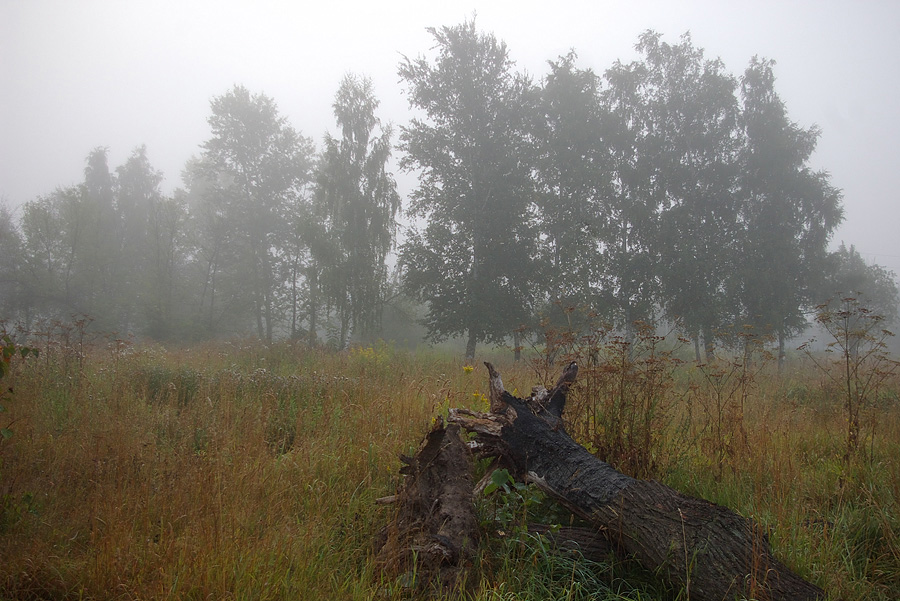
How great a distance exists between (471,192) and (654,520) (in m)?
13.6

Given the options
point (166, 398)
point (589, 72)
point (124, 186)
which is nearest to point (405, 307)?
point (589, 72)

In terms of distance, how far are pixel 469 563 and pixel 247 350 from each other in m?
9.32

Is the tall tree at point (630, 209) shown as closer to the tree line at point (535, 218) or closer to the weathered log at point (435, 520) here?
the tree line at point (535, 218)

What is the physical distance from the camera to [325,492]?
3406mm

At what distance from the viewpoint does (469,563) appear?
252 cm

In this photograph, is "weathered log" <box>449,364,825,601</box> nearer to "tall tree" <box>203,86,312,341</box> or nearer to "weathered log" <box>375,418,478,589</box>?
"weathered log" <box>375,418,478,589</box>

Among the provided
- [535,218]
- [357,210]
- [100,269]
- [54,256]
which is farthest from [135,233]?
[535,218]

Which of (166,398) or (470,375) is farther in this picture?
(470,375)

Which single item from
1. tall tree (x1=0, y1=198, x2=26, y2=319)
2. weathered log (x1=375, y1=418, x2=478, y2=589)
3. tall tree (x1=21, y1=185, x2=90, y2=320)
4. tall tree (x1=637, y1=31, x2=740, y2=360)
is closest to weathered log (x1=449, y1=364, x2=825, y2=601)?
weathered log (x1=375, y1=418, x2=478, y2=589)

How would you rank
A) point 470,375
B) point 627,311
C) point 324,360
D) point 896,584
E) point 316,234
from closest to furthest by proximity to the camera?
point 896,584
point 470,375
point 324,360
point 627,311
point 316,234

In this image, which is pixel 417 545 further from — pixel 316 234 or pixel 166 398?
pixel 316 234

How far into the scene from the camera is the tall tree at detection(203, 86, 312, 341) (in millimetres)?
23672

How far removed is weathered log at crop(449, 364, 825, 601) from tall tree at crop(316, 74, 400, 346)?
587 inches

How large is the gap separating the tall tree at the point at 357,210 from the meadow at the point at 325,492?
12.1m
